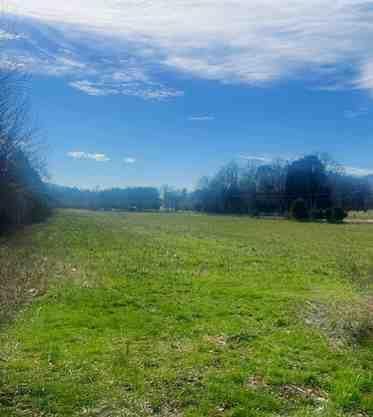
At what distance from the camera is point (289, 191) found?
208 ft

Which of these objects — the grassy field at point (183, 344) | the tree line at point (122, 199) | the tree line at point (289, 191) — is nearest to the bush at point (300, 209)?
the tree line at point (289, 191)

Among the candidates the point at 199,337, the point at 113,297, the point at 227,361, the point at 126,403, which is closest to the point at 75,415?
the point at 126,403

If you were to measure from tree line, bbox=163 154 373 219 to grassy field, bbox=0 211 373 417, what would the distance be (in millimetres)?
36271

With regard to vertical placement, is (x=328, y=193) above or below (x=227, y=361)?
above

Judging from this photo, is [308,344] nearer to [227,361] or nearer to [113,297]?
[227,361]

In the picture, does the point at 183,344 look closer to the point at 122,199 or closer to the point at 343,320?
the point at 343,320

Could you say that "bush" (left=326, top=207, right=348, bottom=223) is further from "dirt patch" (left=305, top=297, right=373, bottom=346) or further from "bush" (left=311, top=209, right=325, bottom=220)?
"dirt patch" (left=305, top=297, right=373, bottom=346)

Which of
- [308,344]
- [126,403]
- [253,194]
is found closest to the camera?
[126,403]

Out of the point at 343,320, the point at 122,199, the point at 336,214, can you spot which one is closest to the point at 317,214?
the point at 336,214

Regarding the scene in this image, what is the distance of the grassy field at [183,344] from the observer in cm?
427

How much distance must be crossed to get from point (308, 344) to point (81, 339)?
10.7 ft

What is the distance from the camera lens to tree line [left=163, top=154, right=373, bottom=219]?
180ft

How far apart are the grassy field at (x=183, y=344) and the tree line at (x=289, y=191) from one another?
1428 inches

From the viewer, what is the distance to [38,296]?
8883 mm
